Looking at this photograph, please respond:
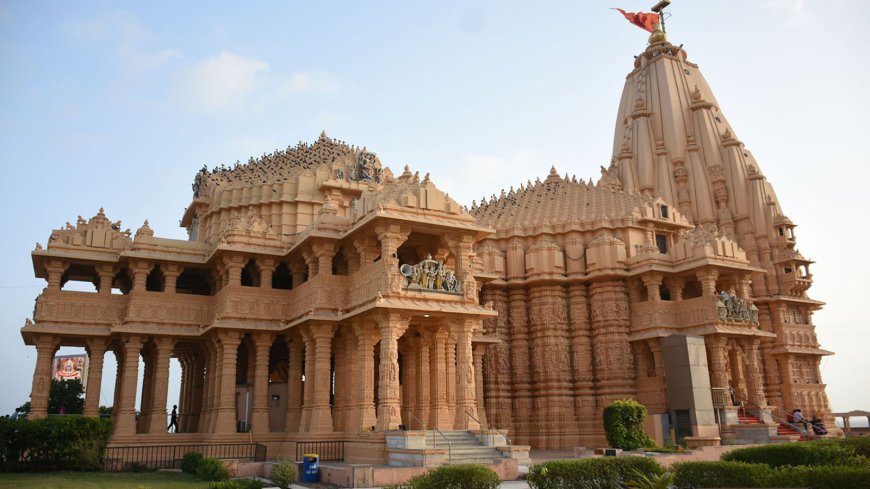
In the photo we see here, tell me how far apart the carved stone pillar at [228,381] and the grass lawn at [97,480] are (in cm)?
480

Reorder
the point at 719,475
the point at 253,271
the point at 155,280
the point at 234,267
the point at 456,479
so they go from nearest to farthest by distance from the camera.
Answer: the point at 456,479 < the point at 719,475 < the point at 234,267 < the point at 253,271 < the point at 155,280

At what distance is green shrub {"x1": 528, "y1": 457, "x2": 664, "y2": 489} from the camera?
13.9m

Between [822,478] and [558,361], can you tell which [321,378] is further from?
[822,478]

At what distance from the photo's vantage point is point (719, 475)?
13742 mm

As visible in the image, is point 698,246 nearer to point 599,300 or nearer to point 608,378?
point 599,300

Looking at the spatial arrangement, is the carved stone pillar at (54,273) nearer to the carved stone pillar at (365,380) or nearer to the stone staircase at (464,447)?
the carved stone pillar at (365,380)

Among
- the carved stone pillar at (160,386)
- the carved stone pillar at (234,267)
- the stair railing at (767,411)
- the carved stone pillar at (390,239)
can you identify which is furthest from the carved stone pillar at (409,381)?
the stair railing at (767,411)

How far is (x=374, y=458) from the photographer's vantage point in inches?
851

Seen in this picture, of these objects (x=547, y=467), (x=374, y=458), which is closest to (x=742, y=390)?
(x=374, y=458)

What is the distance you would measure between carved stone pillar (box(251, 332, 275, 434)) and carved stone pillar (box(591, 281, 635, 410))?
1563 cm

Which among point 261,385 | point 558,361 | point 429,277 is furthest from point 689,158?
point 261,385

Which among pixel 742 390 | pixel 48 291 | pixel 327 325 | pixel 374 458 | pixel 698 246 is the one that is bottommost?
pixel 374 458

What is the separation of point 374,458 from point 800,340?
30977 mm

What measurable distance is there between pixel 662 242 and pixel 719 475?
25.2 meters
